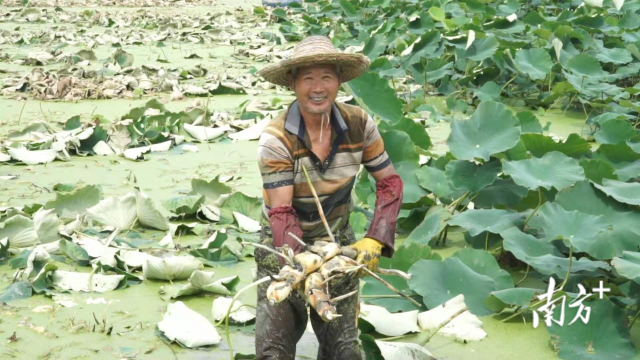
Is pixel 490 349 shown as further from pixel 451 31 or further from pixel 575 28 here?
pixel 575 28

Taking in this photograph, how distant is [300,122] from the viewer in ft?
7.17

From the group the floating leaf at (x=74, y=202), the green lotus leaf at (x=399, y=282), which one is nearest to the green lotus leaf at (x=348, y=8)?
the floating leaf at (x=74, y=202)

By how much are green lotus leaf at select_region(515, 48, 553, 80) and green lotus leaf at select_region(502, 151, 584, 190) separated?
7.42ft

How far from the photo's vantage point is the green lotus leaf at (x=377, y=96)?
3684 millimetres

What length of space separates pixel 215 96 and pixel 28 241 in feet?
10.7

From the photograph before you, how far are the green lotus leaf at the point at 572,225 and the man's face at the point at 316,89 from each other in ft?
3.08

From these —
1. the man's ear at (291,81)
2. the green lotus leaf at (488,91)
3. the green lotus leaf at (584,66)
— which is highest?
the man's ear at (291,81)

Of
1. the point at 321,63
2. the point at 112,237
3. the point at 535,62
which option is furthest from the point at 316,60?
the point at 535,62

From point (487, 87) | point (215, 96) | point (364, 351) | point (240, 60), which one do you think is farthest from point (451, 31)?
point (364, 351)

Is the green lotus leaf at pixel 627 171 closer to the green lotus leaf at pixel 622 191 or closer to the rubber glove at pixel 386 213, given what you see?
the green lotus leaf at pixel 622 191

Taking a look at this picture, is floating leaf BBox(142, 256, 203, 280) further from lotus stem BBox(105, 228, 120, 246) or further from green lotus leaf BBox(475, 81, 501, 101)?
green lotus leaf BBox(475, 81, 501, 101)

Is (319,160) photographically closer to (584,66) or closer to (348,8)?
(584,66)

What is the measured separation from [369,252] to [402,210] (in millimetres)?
1496

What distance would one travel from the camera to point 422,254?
2842 millimetres
